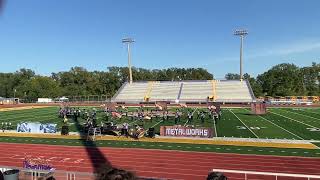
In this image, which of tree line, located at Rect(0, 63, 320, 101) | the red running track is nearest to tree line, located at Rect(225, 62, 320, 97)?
tree line, located at Rect(0, 63, 320, 101)

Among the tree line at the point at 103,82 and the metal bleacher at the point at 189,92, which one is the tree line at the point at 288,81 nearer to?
the tree line at the point at 103,82

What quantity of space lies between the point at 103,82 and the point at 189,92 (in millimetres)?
42968

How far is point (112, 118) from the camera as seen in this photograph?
38.6 meters

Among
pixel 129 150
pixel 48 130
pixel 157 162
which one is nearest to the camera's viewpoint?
pixel 157 162

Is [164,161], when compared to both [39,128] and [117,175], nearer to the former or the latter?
[39,128]

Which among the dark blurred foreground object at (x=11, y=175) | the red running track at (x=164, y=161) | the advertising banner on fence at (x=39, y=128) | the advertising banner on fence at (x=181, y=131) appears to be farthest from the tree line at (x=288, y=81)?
the dark blurred foreground object at (x=11, y=175)

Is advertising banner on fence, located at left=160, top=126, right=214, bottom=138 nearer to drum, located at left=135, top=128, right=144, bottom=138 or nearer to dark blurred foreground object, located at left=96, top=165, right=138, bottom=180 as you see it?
drum, located at left=135, top=128, right=144, bottom=138

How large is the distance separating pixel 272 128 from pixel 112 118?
16.0 meters

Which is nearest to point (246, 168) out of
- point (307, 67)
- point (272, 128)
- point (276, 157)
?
point (276, 157)

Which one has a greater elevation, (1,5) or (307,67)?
(307,67)

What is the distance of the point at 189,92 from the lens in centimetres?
7369

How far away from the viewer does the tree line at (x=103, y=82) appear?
3954 inches

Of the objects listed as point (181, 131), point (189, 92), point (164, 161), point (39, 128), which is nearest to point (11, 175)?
point (164, 161)

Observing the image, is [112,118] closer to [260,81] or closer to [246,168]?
[246,168]
